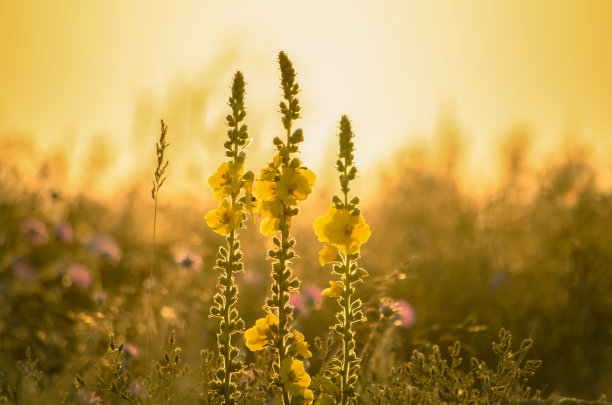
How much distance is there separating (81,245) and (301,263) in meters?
2.04

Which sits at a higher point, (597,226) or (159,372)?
(597,226)

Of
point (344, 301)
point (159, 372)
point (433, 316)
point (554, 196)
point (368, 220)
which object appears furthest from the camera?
point (368, 220)

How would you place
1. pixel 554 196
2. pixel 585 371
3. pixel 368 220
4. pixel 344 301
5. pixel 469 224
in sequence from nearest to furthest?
pixel 344 301
pixel 585 371
pixel 469 224
pixel 554 196
pixel 368 220

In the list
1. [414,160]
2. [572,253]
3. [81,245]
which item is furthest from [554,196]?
[81,245]

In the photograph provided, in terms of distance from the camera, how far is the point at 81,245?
5516 mm

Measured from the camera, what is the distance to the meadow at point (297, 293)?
1865 millimetres

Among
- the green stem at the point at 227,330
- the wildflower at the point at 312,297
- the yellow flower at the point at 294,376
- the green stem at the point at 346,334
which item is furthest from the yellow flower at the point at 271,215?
the wildflower at the point at 312,297

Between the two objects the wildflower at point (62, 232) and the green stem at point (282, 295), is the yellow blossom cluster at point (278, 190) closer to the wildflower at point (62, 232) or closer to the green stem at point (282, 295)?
the green stem at point (282, 295)

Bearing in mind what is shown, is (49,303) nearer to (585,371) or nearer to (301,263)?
(301,263)

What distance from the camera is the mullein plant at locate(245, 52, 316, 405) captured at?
1.82 m

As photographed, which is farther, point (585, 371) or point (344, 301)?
point (585, 371)

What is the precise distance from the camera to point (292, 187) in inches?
72.2

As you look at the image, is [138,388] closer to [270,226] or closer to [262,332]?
[262,332]

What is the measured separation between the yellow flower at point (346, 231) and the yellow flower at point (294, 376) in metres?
0.36
